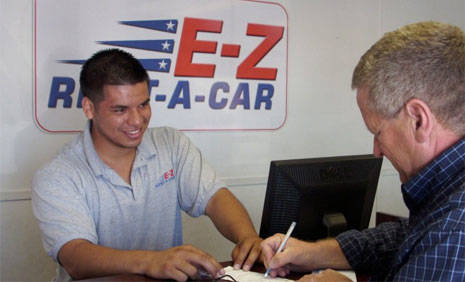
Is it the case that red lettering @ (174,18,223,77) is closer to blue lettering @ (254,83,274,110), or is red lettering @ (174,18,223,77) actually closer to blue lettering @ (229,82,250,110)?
blue lettering @ (229,82,250,110)

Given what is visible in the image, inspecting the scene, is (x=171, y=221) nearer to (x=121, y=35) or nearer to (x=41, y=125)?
(x=41, y=125)

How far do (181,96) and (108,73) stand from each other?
3.41 ft

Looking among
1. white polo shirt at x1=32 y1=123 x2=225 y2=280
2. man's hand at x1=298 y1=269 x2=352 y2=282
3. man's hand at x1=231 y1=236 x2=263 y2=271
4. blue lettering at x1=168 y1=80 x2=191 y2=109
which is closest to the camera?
man's hand at x1=298 y1=269 x2=352 y2=282

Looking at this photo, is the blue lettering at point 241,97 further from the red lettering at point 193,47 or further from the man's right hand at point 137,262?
the man's right hand at point 137,262

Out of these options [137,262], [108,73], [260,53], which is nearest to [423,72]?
[137,262]

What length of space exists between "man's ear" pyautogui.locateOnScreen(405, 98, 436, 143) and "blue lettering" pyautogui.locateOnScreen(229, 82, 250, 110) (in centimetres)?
210

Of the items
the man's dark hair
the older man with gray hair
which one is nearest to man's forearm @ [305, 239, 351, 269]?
the older man with gray hair

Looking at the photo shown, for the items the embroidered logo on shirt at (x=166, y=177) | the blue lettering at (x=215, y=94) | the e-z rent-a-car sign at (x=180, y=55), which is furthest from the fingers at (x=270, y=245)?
the blue lettering at (x=215, y=94)

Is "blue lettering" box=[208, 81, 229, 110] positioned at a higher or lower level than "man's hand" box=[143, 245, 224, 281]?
higher

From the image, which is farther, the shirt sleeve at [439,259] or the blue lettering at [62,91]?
the blue lettering at [62,91]

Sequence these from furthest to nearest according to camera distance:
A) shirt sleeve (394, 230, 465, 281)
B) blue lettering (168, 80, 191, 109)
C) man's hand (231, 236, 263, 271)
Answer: blue lettering (168, 80, 191, 109), man's hand (231, 236, 263, 271), shirt sleeve (394, 230, 465, 281)

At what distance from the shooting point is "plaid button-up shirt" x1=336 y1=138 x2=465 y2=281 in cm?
85

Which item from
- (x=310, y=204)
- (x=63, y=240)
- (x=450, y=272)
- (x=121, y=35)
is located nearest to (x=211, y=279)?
(x=310, y=204)

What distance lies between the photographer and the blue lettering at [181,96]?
286 centimetres
